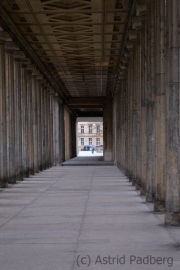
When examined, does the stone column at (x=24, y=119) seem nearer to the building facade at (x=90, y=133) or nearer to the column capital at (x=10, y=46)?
the column capital at (x=10, y=46)

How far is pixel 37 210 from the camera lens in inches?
444

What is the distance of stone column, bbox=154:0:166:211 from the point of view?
1079 centimetres

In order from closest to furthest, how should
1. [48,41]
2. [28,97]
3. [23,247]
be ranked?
[23,247]
[48,41]
[28,97]

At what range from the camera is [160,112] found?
10992mm

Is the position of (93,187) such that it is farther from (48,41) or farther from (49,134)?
(49,134)

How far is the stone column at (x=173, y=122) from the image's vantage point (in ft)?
29.4

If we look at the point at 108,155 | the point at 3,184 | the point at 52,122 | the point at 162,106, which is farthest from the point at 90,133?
the point at 162,106

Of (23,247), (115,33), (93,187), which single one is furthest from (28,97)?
(23,247)

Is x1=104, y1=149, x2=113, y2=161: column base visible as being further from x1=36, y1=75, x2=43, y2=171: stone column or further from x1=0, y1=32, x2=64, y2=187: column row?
x1=36, y1=75, x2=43, y2=171: stone column

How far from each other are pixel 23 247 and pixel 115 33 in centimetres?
1422

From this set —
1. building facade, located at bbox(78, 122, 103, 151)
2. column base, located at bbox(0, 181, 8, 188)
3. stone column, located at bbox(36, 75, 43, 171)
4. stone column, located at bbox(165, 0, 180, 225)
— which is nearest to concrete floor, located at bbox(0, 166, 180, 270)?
stone column, located at bbox(165, 0, 180, 225)

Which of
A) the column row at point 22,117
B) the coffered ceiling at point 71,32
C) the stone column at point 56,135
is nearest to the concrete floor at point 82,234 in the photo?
the column row at point 22,117

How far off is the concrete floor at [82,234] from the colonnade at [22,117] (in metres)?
5.51

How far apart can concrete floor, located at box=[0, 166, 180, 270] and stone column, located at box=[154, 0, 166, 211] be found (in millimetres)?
585
